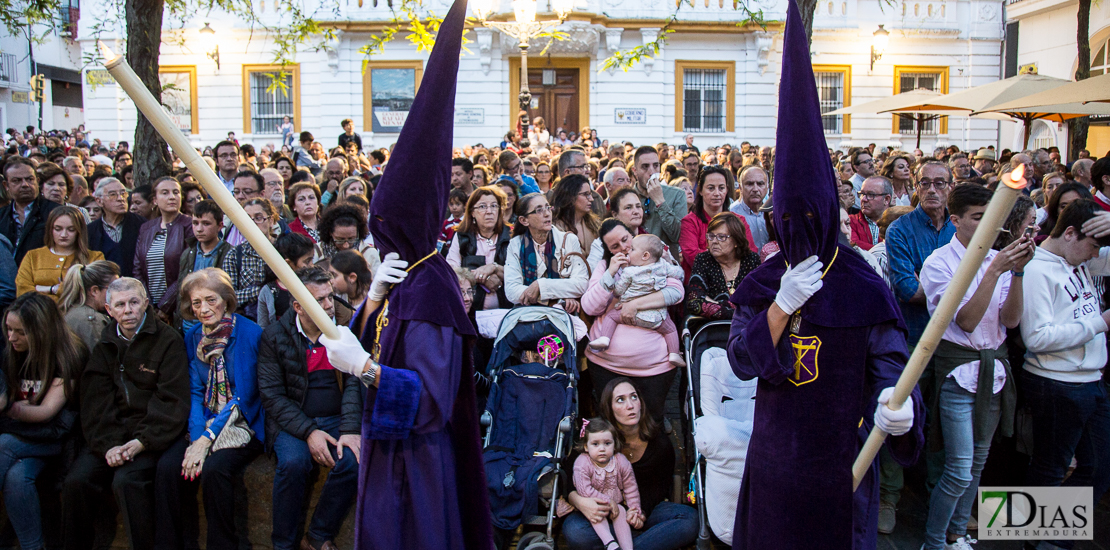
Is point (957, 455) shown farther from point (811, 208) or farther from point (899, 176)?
point (899, 176)

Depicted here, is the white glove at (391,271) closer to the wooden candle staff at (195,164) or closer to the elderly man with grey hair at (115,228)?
the wooden candle staff at (195,164)

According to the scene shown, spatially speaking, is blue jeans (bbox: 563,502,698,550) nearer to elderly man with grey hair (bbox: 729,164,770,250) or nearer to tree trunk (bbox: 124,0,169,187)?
elderly man with grey hair (bbox: 729,164,770,250)

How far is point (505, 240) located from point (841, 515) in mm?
3562

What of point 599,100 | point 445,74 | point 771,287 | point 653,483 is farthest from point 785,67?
point 599,100

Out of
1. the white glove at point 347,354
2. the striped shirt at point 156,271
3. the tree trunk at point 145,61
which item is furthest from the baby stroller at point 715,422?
the tree trunk at point 145,61

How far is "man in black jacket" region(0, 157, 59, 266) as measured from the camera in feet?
22.0

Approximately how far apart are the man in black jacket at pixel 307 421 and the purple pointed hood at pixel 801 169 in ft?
8.83

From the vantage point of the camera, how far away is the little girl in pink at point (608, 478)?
4207 millimetres

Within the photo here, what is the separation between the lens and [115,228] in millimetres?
6797

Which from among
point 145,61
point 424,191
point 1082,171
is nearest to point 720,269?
point 424,191

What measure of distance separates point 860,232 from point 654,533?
3.30m

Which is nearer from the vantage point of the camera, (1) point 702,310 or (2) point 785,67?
(2) point 785,67

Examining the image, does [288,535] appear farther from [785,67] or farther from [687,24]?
[687,24]

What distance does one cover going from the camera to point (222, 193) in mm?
2070
